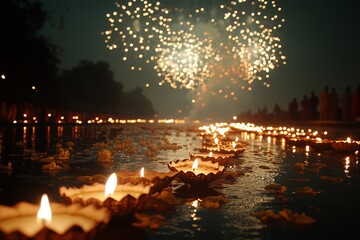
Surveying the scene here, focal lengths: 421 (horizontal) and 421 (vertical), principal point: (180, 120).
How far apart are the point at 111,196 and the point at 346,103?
22413mm

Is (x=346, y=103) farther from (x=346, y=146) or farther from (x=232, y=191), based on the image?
(x=232, y=191)

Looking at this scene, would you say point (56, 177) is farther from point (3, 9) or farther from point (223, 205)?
point (3, 9)

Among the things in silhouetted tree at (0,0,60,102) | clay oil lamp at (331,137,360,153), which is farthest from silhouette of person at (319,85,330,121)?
silhouetted tree at (0,0,60,102)

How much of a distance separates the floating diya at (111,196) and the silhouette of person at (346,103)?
21.2 m

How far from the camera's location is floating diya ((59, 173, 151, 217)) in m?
4.02

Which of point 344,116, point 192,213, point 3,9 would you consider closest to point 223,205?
point 192,213

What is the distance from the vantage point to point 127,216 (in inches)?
169

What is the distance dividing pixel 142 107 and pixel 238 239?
136921 millimetres

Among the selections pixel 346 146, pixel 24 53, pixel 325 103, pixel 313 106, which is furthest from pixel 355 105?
pixel 24 53

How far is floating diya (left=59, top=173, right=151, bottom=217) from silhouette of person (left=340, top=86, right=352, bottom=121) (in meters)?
21.2

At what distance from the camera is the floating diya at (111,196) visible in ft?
13.2

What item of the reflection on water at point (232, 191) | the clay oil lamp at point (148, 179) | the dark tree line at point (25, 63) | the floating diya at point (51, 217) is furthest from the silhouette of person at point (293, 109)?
the floating diya at point (51, 217)

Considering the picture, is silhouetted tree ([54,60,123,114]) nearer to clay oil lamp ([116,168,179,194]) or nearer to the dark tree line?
the dark tree line

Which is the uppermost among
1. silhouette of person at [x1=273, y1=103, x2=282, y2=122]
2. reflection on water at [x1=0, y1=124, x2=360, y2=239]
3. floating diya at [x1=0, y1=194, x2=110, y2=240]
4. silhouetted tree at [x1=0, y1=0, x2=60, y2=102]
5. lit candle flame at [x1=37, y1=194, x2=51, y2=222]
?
silhouetted tree at [x1=0, y1=0, x2=60, y2=102]
